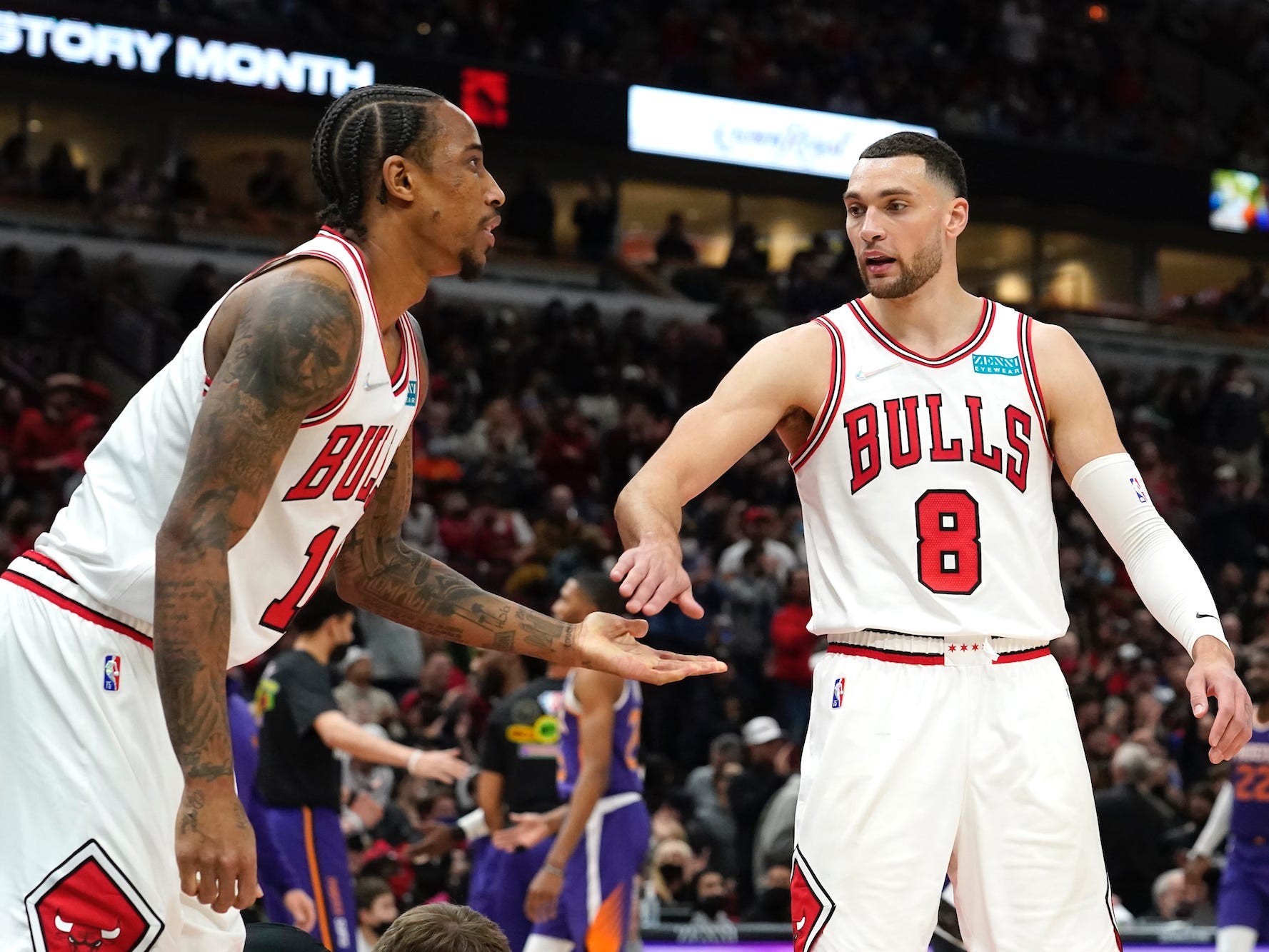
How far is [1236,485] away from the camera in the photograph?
1875 centimetres

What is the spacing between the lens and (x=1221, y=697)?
3654mm

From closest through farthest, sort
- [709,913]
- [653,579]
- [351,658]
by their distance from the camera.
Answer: [653,579], [709,913], [351,658]

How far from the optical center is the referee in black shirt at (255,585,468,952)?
649cm

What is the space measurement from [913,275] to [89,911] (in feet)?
8.22

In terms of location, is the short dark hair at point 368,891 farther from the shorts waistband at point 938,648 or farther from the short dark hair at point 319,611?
the shorts waistband at point 938,648

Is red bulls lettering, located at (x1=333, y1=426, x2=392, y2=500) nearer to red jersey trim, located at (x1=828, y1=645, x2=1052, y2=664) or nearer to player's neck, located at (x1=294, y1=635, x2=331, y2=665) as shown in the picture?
red jersey trim, located at (x1=828, y1=645, x2=1052, y2=664)

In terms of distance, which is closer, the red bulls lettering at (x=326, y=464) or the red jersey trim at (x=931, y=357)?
the red bulls lettering at (x=326, y=464)

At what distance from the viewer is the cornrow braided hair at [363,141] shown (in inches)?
128

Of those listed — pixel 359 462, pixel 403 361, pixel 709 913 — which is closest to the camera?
pixel 359 462

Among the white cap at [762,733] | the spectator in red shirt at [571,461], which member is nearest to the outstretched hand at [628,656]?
the white cap at [762,733]

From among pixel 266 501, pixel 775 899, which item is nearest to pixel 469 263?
pixel 266 501

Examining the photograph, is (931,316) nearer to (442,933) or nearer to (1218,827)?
(442,933)

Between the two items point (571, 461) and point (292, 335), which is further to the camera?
point (571, 461)

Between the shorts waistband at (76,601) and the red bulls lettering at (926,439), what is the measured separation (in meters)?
1.79
